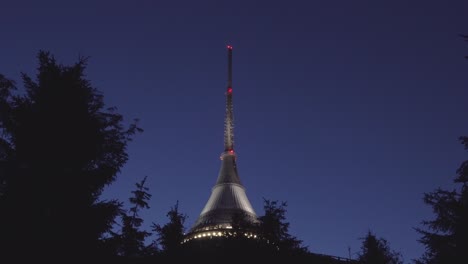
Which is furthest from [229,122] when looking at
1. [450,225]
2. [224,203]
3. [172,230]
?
[450,225]

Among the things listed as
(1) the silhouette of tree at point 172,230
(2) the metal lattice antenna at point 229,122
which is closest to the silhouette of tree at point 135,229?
(1) the silhouette of tree at point 172,230

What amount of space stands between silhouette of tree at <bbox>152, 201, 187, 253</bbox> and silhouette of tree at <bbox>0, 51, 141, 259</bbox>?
1249 cm

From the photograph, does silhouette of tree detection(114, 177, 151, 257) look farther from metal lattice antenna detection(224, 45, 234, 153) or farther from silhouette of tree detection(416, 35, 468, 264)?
metal lattice antenna detection(224, 45, 234, 153)

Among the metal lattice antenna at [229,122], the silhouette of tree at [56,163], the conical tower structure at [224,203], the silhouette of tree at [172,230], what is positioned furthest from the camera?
the metal lattice antenna at [229,122]

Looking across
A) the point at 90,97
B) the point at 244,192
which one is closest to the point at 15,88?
the point at 90,97

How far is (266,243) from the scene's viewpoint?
23.8m

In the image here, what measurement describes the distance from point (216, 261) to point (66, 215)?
10.9 metres

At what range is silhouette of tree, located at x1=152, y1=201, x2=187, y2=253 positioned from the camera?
30.9m

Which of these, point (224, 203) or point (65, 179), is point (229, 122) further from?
point (65, 179)

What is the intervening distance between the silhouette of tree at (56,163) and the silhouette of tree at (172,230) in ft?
41.0

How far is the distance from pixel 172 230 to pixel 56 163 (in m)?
15.7

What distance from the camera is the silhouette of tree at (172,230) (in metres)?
30.9

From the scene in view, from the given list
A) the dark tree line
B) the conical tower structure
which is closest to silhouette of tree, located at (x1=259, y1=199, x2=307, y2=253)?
the dark tree line

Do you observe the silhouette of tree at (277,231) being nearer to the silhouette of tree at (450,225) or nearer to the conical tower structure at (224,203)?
the silhouette of tree at (450,225)
